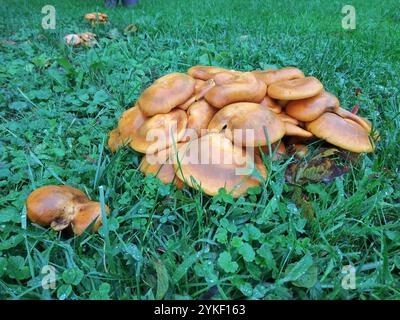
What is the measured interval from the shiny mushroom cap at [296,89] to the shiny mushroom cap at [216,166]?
1.78 feet

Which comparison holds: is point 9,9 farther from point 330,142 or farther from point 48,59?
point 330,142

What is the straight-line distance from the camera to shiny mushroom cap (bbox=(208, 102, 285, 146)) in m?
2.43

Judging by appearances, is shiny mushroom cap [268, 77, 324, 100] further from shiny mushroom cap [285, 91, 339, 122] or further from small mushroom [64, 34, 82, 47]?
small mushroom [64, 34, 82, 47]

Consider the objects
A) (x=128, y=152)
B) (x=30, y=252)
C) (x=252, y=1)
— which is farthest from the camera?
(x=252, y=1)

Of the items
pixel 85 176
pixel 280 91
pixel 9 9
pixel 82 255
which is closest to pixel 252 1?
pixel 9 9

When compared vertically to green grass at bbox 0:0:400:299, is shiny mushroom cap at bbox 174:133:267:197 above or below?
above

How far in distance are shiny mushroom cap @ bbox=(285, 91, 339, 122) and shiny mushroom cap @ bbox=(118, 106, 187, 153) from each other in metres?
0.80

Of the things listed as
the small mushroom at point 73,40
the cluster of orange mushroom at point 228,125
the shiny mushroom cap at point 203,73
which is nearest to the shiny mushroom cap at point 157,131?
the cluster of orange mushroom at point 228,125

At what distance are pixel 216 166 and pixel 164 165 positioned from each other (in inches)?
15.3

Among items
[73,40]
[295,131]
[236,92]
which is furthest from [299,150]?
[73,40]

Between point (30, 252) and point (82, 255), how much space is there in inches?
11.2

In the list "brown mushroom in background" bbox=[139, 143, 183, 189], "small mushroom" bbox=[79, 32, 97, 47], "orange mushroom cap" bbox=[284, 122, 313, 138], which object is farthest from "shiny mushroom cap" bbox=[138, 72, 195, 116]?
"small mushroom" bbox=[79, 32, 97, 47]

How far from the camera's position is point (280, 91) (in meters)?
2.68

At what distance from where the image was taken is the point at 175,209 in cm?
236
